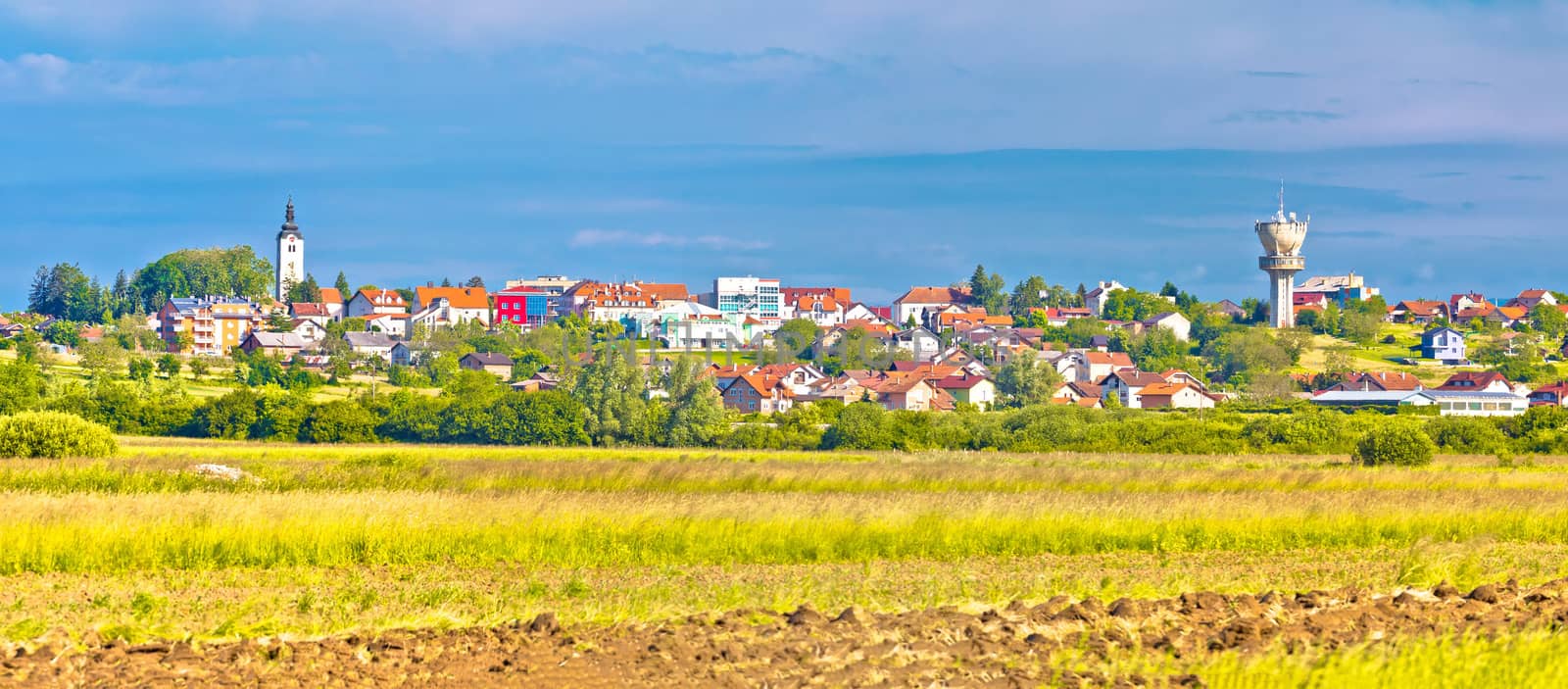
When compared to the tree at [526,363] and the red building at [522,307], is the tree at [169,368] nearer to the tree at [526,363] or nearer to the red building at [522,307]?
the tree at [526,363]

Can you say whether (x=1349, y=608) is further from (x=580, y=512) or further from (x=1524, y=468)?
(x=1524, y=468)

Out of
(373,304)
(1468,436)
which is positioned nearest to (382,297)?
(373,304)

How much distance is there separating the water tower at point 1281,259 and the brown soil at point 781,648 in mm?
138617

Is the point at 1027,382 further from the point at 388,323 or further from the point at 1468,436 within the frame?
the point at 388,323

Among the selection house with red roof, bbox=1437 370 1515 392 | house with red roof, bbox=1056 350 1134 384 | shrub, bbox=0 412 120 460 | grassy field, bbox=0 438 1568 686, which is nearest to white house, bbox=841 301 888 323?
house with red roof, bbox=1056 350 1134 384

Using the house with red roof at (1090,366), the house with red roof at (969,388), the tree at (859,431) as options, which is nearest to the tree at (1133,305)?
the house with red roof at (1090,366)

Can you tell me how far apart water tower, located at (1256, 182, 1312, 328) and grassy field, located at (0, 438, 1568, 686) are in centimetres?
12164

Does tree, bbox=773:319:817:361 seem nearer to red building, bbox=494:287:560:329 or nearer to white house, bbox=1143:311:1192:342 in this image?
red building, bbox=494:287:560:329

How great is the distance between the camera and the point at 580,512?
22.2m

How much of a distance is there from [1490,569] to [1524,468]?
27.9 meters

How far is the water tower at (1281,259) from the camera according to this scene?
486 ft

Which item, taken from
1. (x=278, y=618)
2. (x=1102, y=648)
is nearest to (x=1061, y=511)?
(x=1102, y=648)

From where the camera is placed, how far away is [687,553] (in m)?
20.8

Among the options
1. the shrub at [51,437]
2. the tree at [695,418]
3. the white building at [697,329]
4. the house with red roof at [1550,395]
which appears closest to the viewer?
the shrub at [51,437]
